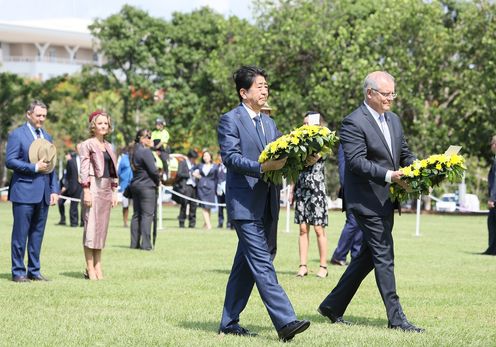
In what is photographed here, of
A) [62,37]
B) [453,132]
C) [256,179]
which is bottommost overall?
[256,179]

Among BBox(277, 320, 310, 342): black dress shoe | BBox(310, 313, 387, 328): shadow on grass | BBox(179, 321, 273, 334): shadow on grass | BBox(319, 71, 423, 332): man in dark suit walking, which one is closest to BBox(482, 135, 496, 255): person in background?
BBox(310, 313, 387, 328): shadow on grass

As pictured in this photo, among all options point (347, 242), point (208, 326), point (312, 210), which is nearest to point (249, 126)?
point (208, 326)

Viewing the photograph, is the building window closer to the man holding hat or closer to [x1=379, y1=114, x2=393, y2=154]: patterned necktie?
the man holding hat

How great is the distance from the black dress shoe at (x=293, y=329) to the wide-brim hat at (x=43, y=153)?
18.2ft

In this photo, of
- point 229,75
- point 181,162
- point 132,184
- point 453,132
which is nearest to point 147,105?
point 229,75

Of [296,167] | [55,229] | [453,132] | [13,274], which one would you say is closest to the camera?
[296,167]

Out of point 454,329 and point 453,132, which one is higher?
point 453,132

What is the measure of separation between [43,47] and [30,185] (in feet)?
353

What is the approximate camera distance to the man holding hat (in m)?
12.9

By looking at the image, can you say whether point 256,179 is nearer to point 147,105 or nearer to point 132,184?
point 132,184

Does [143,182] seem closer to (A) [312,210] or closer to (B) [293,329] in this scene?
(A) [312,210]

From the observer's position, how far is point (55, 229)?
2602 centimetres

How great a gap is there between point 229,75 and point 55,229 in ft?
85.7

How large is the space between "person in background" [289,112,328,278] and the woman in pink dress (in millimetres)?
2565
